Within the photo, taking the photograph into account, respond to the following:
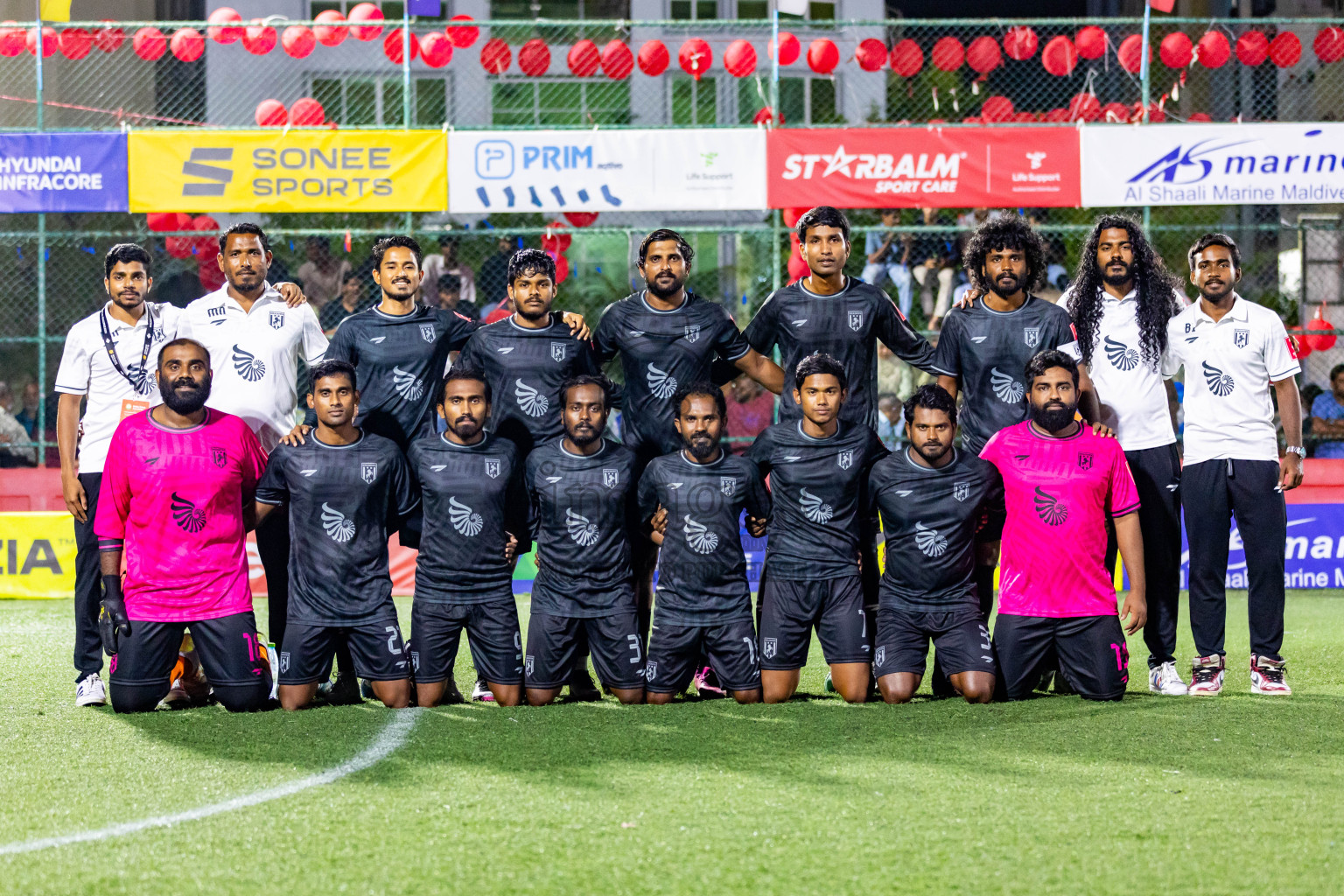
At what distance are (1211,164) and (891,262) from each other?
2946 mm

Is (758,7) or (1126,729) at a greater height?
(758,7)

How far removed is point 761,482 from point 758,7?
16.4m

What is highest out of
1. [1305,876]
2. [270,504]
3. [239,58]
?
[239,58]

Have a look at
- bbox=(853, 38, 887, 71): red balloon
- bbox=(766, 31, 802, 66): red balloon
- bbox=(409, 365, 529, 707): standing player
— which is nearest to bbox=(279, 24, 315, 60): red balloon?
bbox=(766, 31, 802, 66): red balloon

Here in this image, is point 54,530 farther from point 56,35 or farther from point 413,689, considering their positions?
point 413,689

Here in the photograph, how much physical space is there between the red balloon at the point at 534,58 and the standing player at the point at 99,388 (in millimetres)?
8228

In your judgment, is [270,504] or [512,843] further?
[270,504]

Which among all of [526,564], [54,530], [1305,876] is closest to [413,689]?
[1305,876]

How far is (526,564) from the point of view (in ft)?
36.9

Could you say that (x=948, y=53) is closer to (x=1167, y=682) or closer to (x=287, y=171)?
(x=287, y=171)

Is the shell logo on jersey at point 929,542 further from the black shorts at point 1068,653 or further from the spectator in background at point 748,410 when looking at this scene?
the spectator in background at point 748,410

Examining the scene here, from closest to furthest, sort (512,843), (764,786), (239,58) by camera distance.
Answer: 1. (512,843)
2. (764,786)
3. (239,58)

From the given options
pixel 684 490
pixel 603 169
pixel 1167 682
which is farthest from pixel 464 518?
pixel 603 169

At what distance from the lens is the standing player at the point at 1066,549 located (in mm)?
6207
